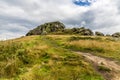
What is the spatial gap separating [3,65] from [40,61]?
4.60m

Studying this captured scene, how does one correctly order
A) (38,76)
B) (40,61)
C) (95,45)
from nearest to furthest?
(38,76) → (40,61) → (95,45)

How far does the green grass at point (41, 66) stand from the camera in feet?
61.3

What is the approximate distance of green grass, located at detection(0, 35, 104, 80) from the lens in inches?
736

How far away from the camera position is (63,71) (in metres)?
20.2

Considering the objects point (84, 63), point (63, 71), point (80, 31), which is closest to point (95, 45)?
point (84, 63)

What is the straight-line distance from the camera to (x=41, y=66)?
70.1 feet

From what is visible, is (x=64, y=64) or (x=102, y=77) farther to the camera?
(x=64, y=64)

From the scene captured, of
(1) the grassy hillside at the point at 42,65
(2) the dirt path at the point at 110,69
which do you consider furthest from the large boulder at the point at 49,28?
(2) the dirt path at the point at 110,69

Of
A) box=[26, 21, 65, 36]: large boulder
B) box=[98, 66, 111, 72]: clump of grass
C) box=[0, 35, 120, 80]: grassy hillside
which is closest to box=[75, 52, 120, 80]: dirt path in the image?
box=[98, 66, 111, 72]: clump of grass

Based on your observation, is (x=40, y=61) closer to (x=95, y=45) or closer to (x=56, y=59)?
(x=56, y=59)

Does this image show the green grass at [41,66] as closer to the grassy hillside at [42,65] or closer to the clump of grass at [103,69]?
the grassy hillside at [42,65]

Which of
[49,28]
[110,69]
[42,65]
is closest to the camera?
[110,69]

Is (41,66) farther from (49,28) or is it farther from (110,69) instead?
(49,28)

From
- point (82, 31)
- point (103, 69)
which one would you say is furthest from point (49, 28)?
point (103, 69)
